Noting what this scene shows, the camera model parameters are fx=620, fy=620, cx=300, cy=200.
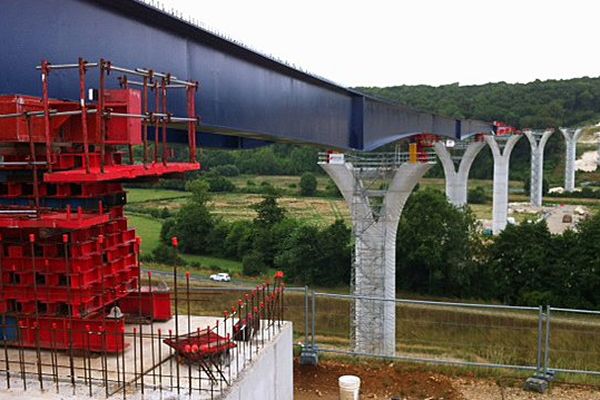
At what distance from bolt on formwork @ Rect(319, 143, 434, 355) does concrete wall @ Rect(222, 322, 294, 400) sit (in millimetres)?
16738

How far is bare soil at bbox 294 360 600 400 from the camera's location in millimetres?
11047

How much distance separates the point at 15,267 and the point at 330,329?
2318cm

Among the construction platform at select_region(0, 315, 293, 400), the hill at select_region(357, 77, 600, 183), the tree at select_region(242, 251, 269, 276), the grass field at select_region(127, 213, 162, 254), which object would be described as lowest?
the tree at select_region(242, 251, 269, 276)

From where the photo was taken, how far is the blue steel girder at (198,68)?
297 inches

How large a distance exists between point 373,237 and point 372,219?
858 millimetres

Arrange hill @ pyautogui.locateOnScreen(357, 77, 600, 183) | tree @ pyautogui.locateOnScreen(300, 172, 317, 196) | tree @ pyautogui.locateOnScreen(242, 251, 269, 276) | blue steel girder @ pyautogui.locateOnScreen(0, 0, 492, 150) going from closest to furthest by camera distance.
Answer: blue steel girder @ pyautogui.locateOnScreen(0, 0, 492, 150), tree @ pyautogui.locateOnScreen(242, 251, 269, 276), tree @ pyautogui.locateOnScreen(300, 172, 317, 196), hill @ pyautogui.locateOnScreen(357, 77, 600, 183)

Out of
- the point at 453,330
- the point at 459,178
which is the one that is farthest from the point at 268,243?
the point at 453,330

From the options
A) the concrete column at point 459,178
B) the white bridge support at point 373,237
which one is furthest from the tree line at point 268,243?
the white bridge support at point 373,237

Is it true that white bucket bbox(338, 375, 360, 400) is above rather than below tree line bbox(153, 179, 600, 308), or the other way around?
above

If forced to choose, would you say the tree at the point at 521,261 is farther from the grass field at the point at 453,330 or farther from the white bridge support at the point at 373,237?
the white bridge support at the point at 373,237

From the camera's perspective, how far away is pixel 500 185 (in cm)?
6028

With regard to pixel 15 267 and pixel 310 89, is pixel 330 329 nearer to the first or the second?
pixel 310 89

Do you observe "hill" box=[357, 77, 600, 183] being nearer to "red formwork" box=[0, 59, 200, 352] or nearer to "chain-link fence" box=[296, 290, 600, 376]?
"chain-link fence" box=[296, 290, 600, 376]

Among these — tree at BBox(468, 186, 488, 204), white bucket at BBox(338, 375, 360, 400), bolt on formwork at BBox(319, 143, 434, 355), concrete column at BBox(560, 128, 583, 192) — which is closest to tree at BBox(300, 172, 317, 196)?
tree at BBox(468, 186, 488, 204)
